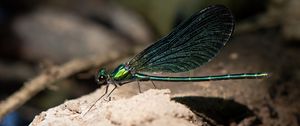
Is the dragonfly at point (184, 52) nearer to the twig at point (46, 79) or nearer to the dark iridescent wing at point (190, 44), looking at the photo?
the dark iridescent wing at point (190, 44)

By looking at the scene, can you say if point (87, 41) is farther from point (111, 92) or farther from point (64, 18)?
point (111, 92)

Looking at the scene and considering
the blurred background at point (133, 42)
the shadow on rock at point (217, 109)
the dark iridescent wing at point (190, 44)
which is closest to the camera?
the shadow on rock at point (217, 109)

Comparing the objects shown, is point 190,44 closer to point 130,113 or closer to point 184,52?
point 184,52

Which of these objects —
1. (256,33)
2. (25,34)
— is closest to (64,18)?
(25,34)

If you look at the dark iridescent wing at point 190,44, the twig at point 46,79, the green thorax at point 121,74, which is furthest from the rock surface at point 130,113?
the twig at point 46,79

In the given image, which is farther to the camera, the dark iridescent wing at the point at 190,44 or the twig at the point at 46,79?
the twig at the point at 46,79

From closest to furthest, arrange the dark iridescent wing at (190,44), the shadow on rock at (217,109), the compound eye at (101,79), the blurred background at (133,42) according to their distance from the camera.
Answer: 1. the shadow on rock at (217,109)
2. the dark iridescent wing at (190,44)
3. the compound eye at (101,79)
4. the blurred background at (133,42)
